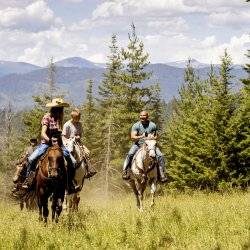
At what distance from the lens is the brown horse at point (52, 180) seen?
10.3 meters

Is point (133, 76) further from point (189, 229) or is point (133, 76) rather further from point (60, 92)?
point (189, 229)

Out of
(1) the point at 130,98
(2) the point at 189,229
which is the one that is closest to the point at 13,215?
Answer: (2) the point at 189,229

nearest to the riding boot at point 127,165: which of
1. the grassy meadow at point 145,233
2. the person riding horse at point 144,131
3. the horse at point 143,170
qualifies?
the horse at point 143,170

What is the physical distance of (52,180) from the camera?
416 inches

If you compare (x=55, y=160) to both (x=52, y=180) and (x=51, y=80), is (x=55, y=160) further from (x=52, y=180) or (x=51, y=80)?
(x=51, y=80)

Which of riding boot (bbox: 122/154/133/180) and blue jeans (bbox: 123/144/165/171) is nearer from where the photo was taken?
blue jeans (bbox: 123/144/165/171)

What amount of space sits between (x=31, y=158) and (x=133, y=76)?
39856mm

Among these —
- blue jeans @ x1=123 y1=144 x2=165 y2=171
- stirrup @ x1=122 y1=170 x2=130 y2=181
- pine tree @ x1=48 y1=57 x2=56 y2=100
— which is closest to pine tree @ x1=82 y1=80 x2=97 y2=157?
pine tree @ x1=48 y1=57 x2=56 y2=100

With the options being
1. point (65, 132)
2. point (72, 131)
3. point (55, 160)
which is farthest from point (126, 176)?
point (55, 160)

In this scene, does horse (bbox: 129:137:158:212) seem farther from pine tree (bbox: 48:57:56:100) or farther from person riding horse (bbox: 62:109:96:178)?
pine tree (bbox: 48:57:56:100)

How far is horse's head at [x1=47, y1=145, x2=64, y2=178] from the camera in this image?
10.1m

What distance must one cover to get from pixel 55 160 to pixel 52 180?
0.59 m

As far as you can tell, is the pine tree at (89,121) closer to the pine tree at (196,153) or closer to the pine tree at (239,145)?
the pine tree at (196,153)

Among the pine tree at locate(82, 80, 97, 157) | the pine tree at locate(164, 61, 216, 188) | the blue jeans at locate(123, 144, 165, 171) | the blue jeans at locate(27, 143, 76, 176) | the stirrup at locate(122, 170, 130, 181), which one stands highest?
the blue jeans at locate(27, 143, 76, 176)
